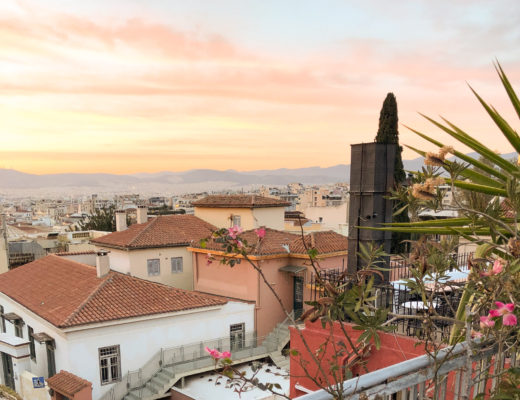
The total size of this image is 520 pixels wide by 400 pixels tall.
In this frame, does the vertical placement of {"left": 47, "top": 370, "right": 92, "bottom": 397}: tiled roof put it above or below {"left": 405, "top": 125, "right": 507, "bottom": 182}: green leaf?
below

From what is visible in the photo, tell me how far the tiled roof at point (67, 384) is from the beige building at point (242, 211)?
40.5ft

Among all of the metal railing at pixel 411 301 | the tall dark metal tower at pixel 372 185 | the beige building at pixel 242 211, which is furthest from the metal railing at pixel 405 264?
the beige building at pixel 242 211

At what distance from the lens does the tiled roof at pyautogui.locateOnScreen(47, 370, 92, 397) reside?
1100cm

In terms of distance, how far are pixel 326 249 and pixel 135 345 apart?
9.34 metres

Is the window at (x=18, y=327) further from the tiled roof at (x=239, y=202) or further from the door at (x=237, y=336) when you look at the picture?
the tiled roof at (x=239, y=202)

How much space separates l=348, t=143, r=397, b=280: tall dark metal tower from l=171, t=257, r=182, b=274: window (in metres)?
17.5

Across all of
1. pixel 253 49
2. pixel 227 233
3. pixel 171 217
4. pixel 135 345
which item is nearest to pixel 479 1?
pixel 227 233

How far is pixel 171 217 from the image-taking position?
81.7ft

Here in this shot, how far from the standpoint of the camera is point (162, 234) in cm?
2231

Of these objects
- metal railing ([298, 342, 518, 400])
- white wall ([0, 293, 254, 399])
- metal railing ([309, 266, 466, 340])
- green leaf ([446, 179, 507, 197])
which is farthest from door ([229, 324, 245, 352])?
metal railing ([298, 342, 518, 400])

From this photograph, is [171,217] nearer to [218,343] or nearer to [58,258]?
[58,258]

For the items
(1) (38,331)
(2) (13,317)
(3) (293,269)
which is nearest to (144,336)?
A: (1) (38,331)

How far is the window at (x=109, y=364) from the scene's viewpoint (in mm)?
13297

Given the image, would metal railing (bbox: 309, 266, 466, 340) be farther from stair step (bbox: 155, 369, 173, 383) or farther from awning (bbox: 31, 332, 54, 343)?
awning (bbox: 31, 332, 54, 343)
